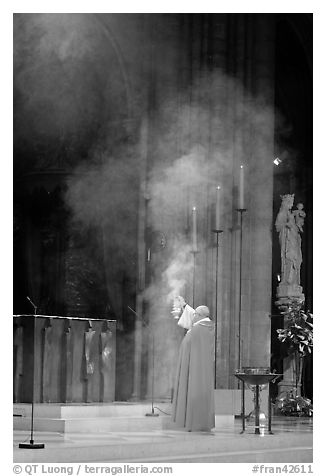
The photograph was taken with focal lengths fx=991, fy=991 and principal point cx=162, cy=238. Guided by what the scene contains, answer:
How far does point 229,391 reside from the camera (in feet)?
34.0

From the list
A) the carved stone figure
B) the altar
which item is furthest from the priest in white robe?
the carved stone figure

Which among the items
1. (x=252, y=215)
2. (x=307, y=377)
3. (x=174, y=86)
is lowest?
(x=307, y=377)

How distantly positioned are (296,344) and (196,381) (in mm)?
4011

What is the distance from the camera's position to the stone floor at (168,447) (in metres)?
6.23

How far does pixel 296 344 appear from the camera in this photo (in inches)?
488

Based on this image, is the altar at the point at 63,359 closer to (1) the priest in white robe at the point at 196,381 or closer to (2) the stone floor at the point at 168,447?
(2) the stone floor at the point at 168,447

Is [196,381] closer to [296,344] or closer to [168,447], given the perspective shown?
[168,447]

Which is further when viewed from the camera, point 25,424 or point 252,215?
point 252,215

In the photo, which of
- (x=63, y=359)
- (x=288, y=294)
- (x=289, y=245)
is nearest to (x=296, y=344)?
(x=288, y=294)

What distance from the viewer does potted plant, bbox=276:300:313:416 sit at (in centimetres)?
1181

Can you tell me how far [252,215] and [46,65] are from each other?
10.4 feet

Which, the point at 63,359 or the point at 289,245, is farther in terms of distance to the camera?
the point at 289,245
